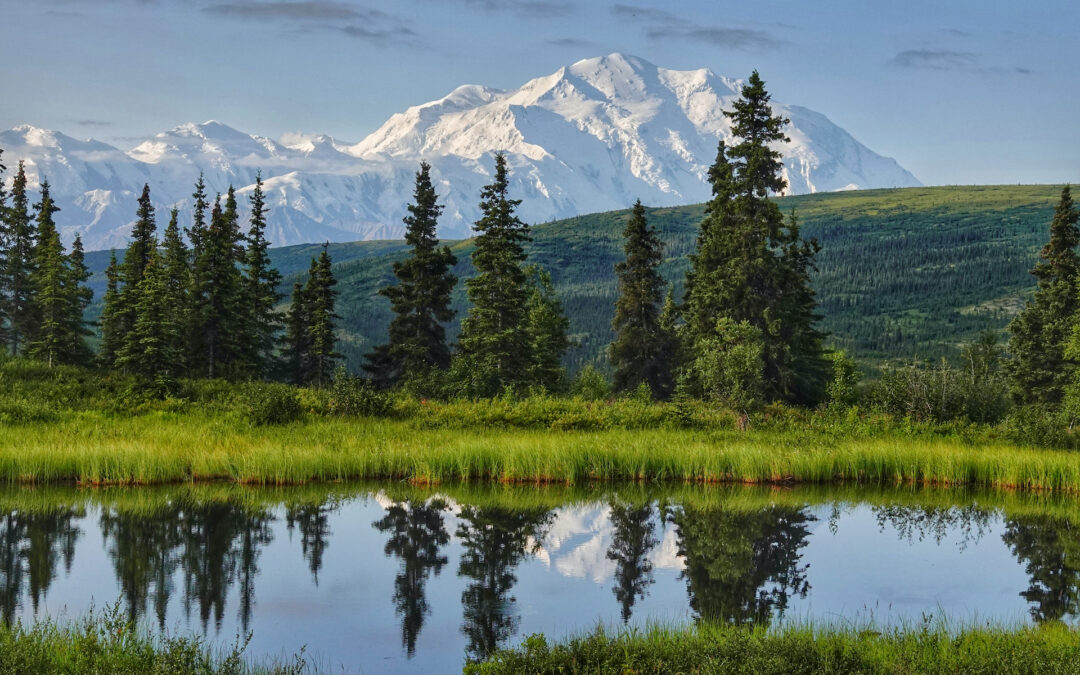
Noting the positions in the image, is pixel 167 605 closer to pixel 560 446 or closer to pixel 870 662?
pixel 870 662

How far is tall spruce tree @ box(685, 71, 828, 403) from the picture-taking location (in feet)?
172

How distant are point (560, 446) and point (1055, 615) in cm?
1715

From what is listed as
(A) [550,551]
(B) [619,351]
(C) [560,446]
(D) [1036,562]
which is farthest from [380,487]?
(B) [619,351]

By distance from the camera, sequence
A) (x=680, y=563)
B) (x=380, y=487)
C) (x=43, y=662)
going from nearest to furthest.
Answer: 1. (x=43, y=662)
2. (x=680, y=563)
3. (x=380, y=487)

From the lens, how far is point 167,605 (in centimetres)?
1764

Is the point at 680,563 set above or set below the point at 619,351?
below

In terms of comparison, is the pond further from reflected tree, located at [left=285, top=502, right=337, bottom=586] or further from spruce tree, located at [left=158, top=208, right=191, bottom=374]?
spruce tree, located at [left=158, top=208, right=191, bottom=374]

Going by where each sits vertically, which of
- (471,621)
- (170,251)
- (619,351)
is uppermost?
(170,251)

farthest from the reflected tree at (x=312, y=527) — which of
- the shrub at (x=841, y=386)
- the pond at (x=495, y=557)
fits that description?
the shrub at (x=841, y=386)

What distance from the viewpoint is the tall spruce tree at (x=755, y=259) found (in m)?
52.4

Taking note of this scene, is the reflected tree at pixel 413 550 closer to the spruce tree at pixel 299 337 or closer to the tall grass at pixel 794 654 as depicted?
the tall grass at pixel 794 654

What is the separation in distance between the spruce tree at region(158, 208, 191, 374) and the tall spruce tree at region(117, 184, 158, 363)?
1683 millimetres

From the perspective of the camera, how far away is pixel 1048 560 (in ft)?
72.0

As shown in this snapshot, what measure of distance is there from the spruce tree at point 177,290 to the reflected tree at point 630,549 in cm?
3655
